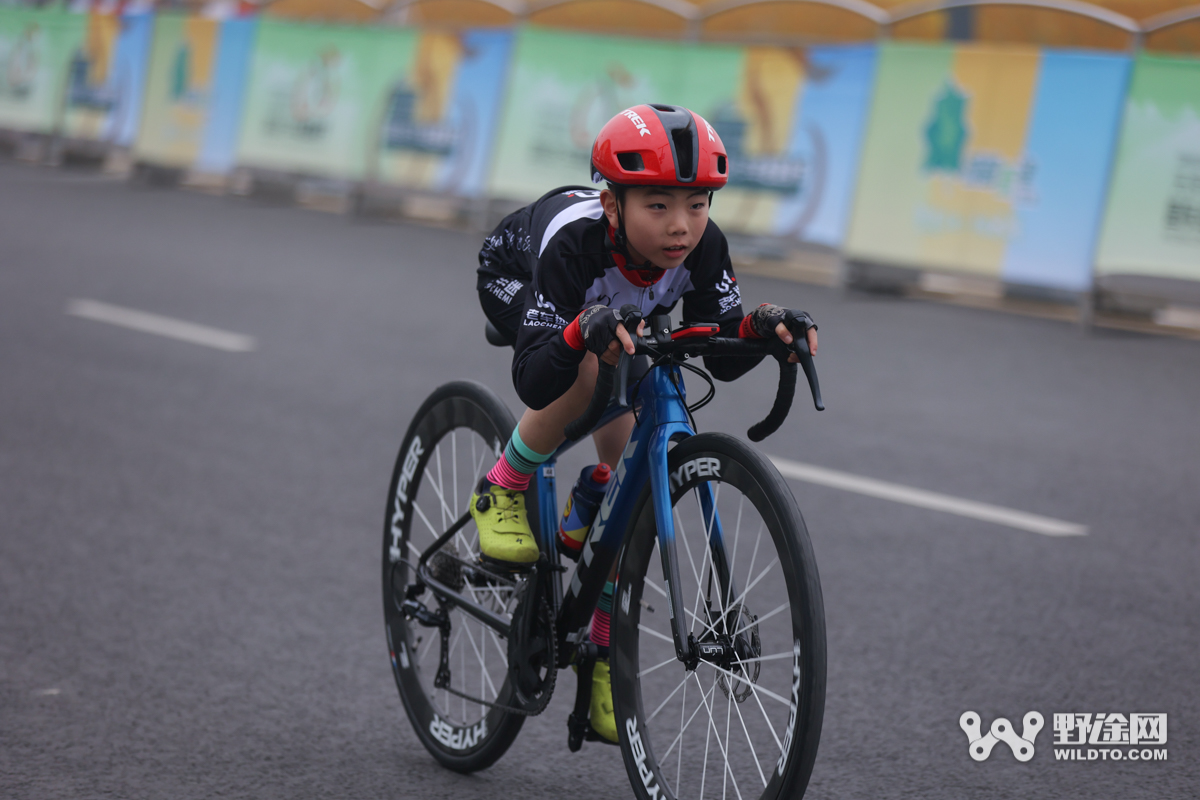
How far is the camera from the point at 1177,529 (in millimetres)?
5750

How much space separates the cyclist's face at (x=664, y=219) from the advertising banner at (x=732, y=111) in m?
8.75

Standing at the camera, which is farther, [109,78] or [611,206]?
[109,78]

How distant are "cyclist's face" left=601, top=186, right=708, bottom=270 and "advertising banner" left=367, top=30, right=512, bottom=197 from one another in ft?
38.3

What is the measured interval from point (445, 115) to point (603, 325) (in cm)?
1272

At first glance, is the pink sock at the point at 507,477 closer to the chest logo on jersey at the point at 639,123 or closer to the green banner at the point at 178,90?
the chest logo on jersey at the point at 639,123

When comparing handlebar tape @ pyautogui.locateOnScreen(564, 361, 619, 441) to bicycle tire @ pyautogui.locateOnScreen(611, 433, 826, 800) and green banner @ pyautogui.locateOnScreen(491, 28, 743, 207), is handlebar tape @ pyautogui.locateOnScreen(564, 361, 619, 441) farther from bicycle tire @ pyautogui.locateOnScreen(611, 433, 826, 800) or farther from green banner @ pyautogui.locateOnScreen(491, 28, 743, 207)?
green banner @ pyautogui.locateOnScreen(491, 28, 743, 207)

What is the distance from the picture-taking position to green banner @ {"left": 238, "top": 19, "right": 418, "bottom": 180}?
15648 millimetres

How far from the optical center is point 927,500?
605 centimetres

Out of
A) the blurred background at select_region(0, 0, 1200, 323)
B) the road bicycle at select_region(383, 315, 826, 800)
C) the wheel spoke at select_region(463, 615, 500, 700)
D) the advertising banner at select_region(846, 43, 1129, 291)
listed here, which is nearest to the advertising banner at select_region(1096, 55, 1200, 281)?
the blurred background at select_region(0, 0, 1200, 323)

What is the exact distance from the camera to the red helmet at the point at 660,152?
284 centimetres

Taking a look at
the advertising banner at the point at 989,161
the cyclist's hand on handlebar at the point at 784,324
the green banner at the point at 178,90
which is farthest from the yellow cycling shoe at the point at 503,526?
the green banner at the point at 178,90

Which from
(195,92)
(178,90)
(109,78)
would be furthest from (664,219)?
(109,78)

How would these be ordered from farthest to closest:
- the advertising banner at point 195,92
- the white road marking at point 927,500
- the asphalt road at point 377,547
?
the advertising banner at point 195,92, the white road marking at point 927,500, the asphalt road at point 377,547

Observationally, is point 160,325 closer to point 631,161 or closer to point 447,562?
point 447,562
